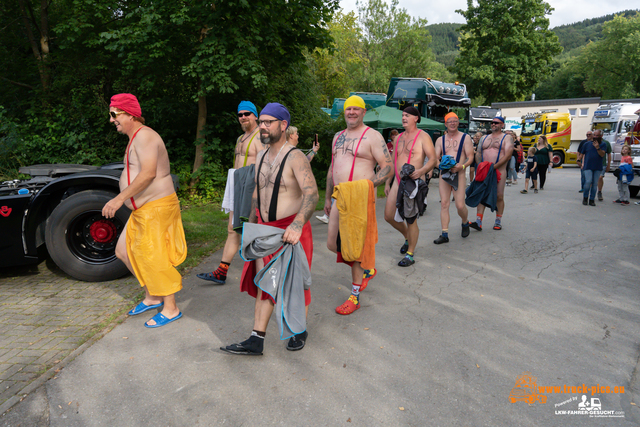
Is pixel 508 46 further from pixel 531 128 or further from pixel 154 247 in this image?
pixel 154 247

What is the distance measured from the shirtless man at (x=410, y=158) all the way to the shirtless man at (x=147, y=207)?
2.67 m

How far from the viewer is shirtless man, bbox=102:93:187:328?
3650 mm

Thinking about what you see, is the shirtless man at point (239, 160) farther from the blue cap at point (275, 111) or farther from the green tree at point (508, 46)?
the green tree at point (508, 46)

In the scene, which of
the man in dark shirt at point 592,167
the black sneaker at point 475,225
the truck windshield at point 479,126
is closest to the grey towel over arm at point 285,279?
the black sneaker at point 475,225

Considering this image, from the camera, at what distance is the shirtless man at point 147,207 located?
3.65m

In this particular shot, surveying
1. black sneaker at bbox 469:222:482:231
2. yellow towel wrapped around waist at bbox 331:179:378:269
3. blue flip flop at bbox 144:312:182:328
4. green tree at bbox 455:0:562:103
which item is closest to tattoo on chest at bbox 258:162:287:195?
yellow towel wrapped around waist at bbox 331:179:378:269

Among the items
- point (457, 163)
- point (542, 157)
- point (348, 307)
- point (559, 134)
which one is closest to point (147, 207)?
point (348, 307)

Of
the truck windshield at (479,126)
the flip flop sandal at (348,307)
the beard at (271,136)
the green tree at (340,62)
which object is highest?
the green tree at (340,62)

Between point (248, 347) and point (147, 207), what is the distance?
153 centimetres

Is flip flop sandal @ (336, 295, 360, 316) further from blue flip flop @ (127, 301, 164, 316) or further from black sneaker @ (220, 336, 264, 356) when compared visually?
blue flip flop @ (127, 301, 164, 316)

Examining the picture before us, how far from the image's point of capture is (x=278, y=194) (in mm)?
3197

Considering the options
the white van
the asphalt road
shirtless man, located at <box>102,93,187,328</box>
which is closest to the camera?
the asphalt road

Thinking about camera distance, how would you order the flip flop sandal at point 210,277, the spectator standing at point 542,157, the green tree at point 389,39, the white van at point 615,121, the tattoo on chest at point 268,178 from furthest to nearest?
the green tree at point 389,39
the white van at point 615,121
the spectator standing at point 542,157
the flip flop sandal at point 210,277
the tattoo on chest at point 268,178

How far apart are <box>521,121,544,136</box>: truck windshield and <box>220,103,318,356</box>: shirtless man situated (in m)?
25.6
